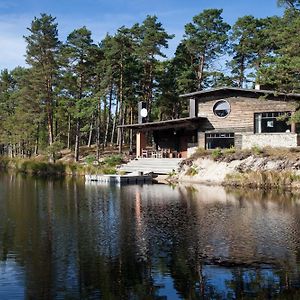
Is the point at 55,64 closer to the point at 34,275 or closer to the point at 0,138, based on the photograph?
the point at 0,138

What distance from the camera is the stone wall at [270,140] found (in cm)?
3566

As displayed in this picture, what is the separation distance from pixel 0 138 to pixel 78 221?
2098 inches

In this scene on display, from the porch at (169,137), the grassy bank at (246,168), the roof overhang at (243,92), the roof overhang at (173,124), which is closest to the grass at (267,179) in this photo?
the grassy bank at (246,168)

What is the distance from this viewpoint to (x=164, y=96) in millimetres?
53594

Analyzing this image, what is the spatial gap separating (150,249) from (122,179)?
22207mm

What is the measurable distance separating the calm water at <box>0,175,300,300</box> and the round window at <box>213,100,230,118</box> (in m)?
15.9

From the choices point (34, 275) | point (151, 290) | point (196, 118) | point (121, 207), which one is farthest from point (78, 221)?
point (196, 118)

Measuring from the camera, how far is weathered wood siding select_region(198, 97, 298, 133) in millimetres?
36969

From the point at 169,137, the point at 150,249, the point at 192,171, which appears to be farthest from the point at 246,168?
the point at 150,249

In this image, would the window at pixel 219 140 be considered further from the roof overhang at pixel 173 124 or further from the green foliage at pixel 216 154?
the green foliage at pixel 216 154

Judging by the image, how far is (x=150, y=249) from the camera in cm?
1357

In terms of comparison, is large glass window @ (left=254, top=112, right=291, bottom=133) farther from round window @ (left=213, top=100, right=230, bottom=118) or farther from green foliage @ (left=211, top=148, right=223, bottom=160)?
green foliage @ (left=211, top=148, right=223, bottom=160)

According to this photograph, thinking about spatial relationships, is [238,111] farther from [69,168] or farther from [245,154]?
A: [69,168]

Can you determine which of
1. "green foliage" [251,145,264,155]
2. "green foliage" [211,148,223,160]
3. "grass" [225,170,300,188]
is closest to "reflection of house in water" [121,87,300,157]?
"green foliage" [251,145,264,155]
